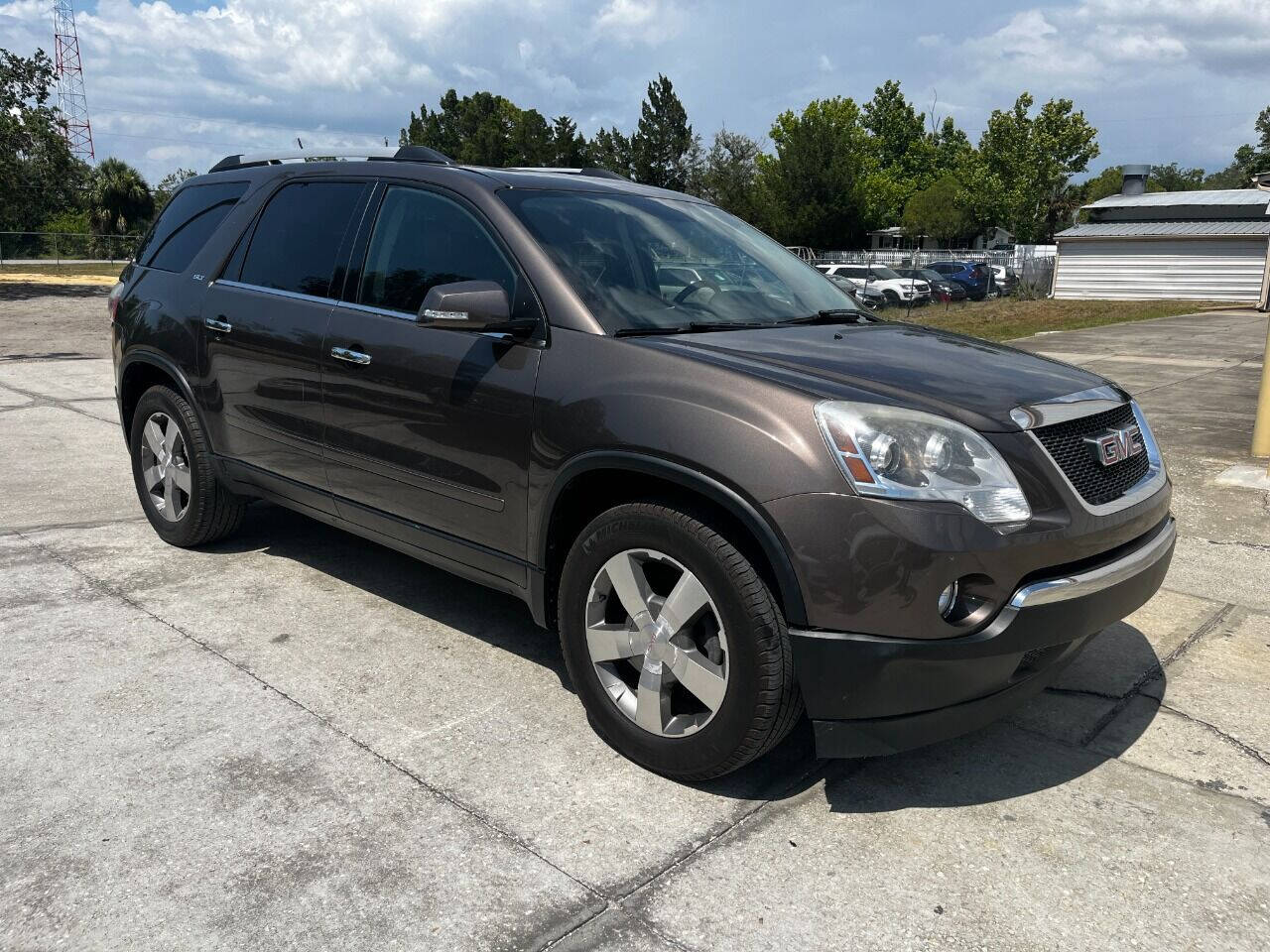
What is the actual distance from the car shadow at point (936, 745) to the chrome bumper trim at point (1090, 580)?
0.68m

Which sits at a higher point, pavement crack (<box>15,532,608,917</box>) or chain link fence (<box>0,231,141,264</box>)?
chain link fence (<box>0,231,141,264</box>)

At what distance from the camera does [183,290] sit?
4.80 metres

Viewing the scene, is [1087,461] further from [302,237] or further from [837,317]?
[302,237]

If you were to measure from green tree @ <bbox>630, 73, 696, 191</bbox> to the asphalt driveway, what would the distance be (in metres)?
72.0

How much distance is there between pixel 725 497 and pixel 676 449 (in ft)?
0.69

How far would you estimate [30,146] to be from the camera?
87.5ft

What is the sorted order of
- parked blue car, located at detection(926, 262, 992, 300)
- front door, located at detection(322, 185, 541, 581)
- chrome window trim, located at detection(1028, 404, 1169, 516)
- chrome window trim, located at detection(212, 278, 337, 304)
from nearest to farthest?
chrome window trim, located at detection(1028, 404, 1169, 516) → front door, located at detection(322, 185, 541, 581) → chrome window trim, located at detection(212, 278, 337, 304) → parked blue car, located at detection(926, 262, 992, 300)

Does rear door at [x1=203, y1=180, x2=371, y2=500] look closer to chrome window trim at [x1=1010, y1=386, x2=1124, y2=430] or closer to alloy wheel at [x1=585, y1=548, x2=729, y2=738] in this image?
alloy wheel at [x1=585, y1=548, x2=729, y2=738]

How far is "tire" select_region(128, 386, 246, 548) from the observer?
15.8ft

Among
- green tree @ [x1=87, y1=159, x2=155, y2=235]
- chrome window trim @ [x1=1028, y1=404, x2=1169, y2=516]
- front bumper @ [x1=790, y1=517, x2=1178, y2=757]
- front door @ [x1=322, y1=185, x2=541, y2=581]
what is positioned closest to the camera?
front bumper @ [x1=790, y1=517, x2=1178, y2=757]

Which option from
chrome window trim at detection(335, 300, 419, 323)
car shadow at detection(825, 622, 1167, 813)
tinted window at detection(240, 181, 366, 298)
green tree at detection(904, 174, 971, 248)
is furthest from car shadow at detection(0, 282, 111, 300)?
green tree at detection(904, 174, 971, 248)

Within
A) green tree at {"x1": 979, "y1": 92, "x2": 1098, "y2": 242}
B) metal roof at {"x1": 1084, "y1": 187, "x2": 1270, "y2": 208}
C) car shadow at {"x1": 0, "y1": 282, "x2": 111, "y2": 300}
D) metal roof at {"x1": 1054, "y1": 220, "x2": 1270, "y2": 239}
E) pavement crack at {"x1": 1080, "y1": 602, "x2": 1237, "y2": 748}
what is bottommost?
pavement crack at {"x1": 1080, "y1": 602, "x2": 1237, "y2": 748}

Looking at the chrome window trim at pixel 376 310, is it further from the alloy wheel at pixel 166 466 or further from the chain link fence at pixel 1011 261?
the chain link fence at pixel 1011 261

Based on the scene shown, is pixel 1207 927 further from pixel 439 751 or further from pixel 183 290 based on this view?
pixel 183 290
